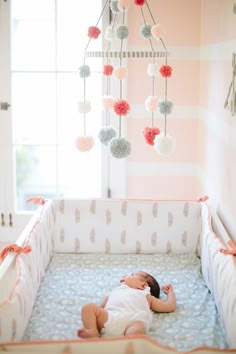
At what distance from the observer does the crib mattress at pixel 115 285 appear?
1996mm

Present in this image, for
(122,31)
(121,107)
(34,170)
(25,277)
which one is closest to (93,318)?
(25,277)

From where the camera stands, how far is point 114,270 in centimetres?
265

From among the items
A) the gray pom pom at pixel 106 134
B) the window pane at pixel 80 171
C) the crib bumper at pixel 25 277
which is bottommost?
the crib bumper at pixel 25 277

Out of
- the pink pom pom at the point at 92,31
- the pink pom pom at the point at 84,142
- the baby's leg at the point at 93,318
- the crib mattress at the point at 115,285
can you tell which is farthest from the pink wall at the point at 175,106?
the baby's leg at the point at 93,318

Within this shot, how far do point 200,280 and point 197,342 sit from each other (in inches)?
23.8

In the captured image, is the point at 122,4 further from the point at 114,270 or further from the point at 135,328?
the point at 135,328

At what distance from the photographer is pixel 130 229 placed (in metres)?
2.90

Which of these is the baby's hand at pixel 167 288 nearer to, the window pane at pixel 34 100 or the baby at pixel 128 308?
the baby at pixel 128 308

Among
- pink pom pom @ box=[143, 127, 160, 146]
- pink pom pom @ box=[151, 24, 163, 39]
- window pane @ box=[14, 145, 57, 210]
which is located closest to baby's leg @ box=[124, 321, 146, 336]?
pink pom pom @ box=[143, 127, 160, 146]

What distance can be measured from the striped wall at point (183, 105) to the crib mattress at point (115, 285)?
51cm

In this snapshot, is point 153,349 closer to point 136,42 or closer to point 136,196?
point 136,196

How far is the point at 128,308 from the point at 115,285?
0.41 m

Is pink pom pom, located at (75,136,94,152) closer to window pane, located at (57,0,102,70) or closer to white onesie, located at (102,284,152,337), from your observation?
white onesie, located at (102,284,152,337)

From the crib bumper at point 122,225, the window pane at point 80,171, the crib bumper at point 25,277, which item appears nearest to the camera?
the crib bumper at point 25,277
